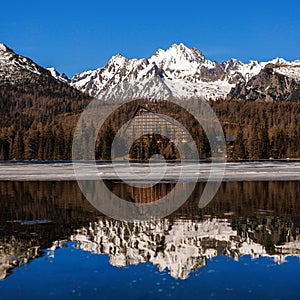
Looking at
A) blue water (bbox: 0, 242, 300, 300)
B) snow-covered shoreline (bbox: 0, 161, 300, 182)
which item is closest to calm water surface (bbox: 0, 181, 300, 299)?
blue water (bbox: 0, 242, 300, 300)

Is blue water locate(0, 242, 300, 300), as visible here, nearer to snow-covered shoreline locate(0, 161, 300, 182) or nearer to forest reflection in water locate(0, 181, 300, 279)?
forest reflection in water locate(0, 181, 300, 279)

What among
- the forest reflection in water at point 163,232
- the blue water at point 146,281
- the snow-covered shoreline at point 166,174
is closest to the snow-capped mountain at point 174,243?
the forest reflection in water at point 163,232

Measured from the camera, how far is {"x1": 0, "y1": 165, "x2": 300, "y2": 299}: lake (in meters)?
11.9

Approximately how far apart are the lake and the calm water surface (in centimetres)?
2

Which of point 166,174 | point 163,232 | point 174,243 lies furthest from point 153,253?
point 166,174

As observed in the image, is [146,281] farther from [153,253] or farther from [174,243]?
[174,243]

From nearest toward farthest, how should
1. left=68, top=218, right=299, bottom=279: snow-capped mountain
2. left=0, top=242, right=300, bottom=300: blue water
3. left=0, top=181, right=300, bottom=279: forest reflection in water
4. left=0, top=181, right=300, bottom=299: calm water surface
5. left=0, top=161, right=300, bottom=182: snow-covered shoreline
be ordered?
left=0, top=242, right=300, bottom=300: blue water → left=0, top=181, right=300, bottom=299: calm water surface → left=68, top=218, right=299, bottom=279: snow-capped mountain → left=0, top=181, right=300, bottom=279: forest reflection in water → left=0, top=161, right=300, bottom=182: snow-covered shoreline

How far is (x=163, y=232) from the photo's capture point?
18.6m

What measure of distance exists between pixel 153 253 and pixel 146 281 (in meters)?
2.84

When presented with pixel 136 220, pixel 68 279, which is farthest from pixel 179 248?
pixel 136 220

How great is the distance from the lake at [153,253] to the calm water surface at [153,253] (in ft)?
0.08

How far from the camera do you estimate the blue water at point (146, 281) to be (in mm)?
11508

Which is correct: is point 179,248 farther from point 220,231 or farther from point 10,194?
point 10,194

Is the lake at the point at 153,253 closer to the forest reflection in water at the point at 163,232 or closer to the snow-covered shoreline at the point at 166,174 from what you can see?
the forest reflection in water at the point at 163,232
